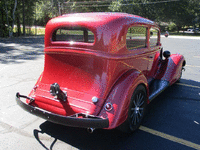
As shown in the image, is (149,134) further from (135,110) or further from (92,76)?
(92,76)

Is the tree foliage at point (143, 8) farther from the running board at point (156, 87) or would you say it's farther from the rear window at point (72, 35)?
the rear window at point (72, 35)

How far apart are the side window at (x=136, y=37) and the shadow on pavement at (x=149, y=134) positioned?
1.41 meters

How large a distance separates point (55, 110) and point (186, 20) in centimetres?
4728

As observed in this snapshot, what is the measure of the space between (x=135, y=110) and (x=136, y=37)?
4.33ft

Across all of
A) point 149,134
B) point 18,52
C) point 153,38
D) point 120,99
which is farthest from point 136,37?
point 18,52

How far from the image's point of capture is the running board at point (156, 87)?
3.73 meters

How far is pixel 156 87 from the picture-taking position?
4066 mm

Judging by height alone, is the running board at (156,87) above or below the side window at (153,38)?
below

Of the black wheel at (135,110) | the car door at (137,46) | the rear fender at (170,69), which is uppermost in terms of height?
the car door at (137,46)

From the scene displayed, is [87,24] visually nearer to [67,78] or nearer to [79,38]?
[79,38]

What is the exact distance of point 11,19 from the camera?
22562 mm

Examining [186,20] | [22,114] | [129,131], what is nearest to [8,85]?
[22,114]

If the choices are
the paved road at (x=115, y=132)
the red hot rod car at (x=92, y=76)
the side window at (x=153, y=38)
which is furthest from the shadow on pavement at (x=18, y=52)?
the side window at (x=153, y=38)

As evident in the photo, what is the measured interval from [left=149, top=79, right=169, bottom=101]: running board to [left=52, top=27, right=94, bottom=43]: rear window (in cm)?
163
